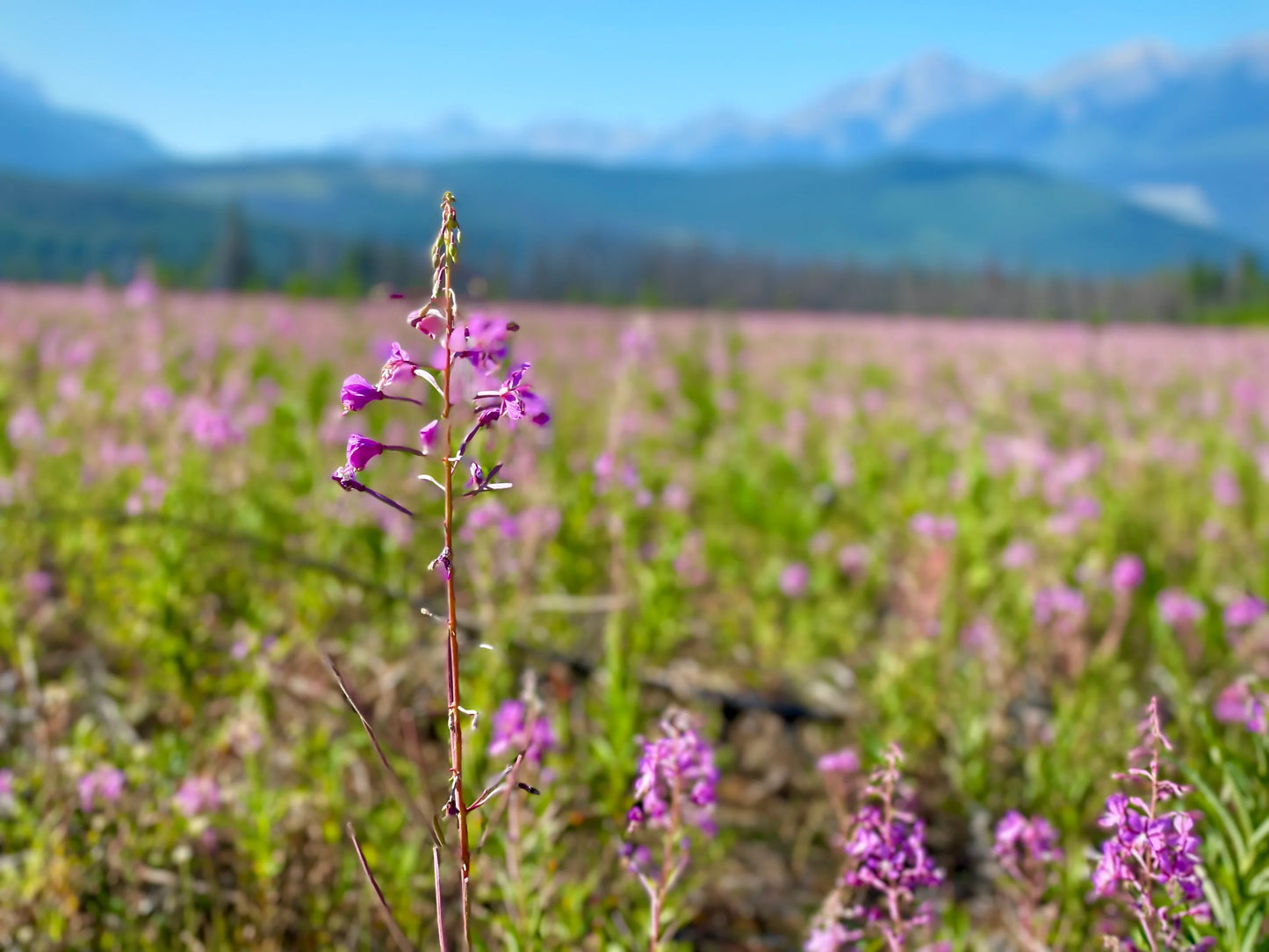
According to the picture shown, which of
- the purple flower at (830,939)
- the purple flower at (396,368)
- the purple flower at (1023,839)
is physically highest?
the purple flower at (396,368)

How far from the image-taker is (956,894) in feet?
8.23

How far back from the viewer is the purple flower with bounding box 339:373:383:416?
981mm

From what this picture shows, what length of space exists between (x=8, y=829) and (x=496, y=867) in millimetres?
1200

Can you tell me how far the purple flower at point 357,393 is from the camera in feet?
3.22

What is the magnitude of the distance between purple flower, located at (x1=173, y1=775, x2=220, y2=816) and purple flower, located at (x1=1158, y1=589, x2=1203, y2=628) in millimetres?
3015

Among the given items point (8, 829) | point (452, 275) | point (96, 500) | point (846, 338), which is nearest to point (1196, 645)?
point (452, 275)

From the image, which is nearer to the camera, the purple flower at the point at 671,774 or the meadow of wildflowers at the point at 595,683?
the purple flower at the point at 671,774

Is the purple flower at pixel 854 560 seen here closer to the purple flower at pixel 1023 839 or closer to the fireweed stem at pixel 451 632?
the purple flower at pixel 1023 839

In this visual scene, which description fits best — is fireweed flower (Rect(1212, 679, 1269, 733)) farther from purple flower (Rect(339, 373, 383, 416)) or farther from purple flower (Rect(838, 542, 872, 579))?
purple flower (Rect(838, 542, 872, 579))

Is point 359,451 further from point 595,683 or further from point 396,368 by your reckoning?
point 595,683

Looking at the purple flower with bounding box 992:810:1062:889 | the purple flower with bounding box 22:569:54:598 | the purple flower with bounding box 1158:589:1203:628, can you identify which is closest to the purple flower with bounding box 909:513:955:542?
the purple flower with bounding box 1158:589:1203:628

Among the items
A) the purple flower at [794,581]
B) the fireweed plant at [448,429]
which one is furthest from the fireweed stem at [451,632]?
the purple flower at [794,581]

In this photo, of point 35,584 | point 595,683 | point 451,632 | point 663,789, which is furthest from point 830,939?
point 35,584

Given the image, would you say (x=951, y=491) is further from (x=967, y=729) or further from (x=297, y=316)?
(x=297, y=316)
